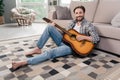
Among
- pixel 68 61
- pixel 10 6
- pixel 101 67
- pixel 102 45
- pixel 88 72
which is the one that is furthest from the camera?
pixel 10 6

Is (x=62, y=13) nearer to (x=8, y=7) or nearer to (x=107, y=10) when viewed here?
(x=107, y=10)

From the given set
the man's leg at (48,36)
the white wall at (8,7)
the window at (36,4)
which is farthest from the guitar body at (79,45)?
the white wall at (8,7)

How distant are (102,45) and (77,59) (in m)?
Answer: 0.51

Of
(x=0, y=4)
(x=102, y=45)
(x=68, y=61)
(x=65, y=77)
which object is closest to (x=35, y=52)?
(x=68, y=61)

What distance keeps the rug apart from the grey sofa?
0.15 metres

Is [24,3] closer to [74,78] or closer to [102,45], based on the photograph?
[102,45]

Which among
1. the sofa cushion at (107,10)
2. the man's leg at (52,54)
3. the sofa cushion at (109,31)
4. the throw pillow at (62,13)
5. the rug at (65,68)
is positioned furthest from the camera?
the throw pillow at (62,13)

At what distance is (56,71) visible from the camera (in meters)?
1.45

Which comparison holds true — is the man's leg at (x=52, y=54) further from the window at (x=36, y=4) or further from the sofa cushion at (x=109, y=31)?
the window at (x=36, y=4)

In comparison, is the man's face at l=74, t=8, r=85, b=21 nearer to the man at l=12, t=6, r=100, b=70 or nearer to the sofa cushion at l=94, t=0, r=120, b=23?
the man at l=12, t=6, r=100, b=70

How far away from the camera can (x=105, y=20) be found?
2346 mm

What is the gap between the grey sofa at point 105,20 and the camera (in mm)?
1830

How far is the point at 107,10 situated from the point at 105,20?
0.19 meters

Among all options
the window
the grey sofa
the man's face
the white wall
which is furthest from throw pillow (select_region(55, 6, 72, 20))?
the white wall
